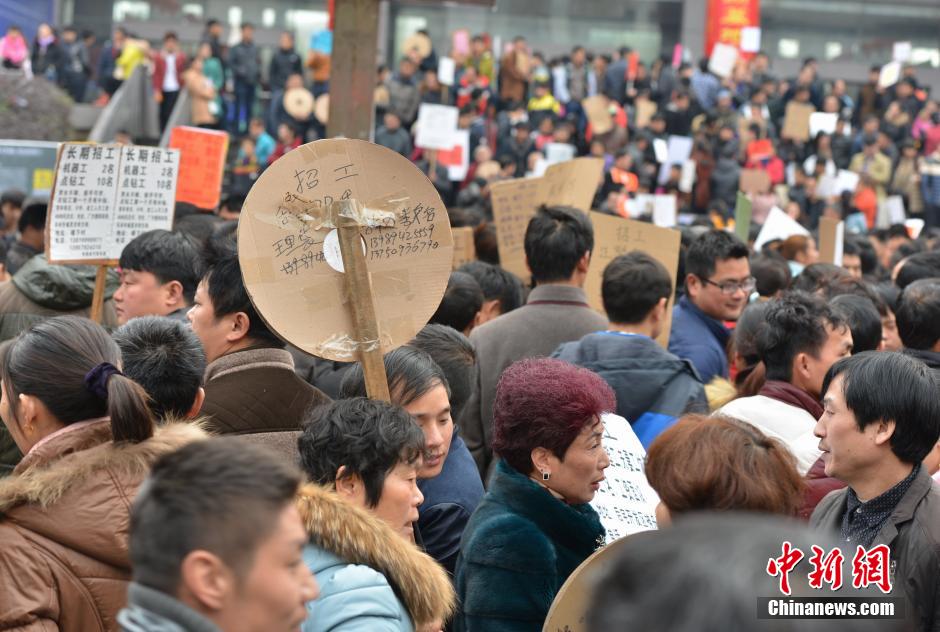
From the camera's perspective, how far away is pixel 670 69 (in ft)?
68.7

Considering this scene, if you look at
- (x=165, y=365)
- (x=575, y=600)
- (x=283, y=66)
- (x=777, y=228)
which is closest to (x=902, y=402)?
(x=575, y=600)

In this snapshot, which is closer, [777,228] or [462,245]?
[462,245]

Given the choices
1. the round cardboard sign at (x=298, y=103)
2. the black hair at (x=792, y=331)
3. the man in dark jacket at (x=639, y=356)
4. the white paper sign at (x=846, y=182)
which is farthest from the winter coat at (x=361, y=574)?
the round cardboard sign at (x=298, y=103)

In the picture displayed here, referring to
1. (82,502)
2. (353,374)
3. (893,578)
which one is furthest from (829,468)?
(82,502)

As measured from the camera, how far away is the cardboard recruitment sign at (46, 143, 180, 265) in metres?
4.93

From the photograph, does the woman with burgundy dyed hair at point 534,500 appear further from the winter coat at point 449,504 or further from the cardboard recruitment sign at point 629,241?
the cardboard recruitment sign at point 629,241

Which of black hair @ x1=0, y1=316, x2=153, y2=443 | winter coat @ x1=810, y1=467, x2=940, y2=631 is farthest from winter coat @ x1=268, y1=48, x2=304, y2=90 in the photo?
winter coat @ x1=810, y1=467, x2=940, y2=631

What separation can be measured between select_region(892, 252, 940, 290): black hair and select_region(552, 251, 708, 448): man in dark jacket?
2345mm

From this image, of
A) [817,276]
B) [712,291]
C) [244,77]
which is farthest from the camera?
[244,77]

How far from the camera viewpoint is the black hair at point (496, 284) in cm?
568

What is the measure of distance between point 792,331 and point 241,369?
1824mm

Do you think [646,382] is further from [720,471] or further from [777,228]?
[777,228]

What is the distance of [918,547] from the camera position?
9.07 feet

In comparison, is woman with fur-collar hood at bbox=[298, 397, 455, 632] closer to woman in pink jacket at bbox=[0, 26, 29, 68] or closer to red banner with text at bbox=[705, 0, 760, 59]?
woman in pink jacket at bbox=[0, 26, 29, 68]
